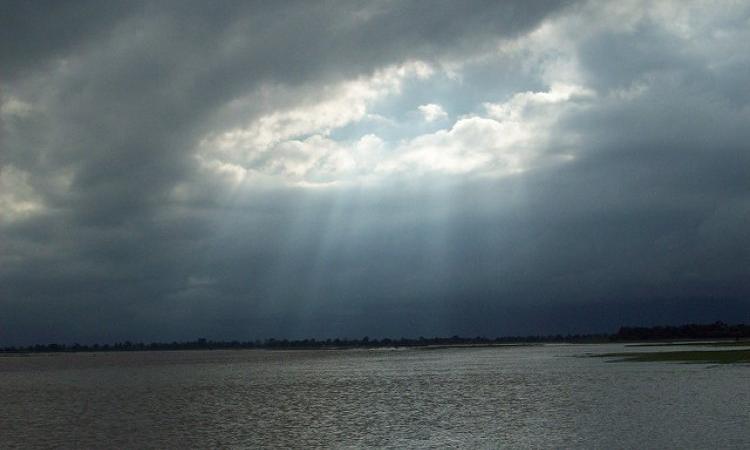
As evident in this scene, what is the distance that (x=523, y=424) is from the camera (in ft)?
126

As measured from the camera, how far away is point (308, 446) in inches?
1340

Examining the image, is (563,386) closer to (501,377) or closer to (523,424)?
(501,377)

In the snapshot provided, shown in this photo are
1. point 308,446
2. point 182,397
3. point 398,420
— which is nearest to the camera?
point 308,446

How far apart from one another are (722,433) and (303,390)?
4471 centimetres

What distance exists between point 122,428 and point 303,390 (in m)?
28.0

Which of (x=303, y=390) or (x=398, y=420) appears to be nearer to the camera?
(x=398, y=420)

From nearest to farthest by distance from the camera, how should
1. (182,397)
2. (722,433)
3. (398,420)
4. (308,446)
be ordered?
(722,433) < (308,446) < (398,420) < (182,397)

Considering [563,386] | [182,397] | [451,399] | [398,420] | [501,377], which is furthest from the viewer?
[501,377]

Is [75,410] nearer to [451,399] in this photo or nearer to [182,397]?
[182,397]

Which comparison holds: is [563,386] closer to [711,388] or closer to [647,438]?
[711,388]

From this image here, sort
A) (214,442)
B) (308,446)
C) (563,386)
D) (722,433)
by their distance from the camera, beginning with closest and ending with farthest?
(722,433), (308,446), (214,442), (563,386)

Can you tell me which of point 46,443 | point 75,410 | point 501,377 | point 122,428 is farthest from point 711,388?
point 75,410

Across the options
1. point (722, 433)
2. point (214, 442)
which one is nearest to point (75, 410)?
point (214, 442)

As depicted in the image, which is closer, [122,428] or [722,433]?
[722,433]
